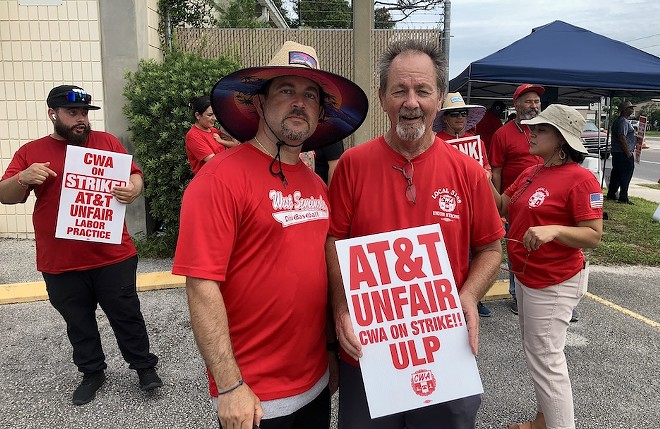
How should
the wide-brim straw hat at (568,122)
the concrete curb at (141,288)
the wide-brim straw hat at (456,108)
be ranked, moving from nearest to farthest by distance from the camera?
the wide-brim straw hat at (568,122) < the wide-brim straw hat at (456,108) < the concrete curb at (141,288)

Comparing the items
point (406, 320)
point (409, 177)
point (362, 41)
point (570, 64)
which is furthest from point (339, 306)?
point (362, 41)

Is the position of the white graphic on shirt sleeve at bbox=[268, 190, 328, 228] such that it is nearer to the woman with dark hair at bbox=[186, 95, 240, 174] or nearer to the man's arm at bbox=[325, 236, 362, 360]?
the man's arm at bbox=[325, 236, 362, 360]

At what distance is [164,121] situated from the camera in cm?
623

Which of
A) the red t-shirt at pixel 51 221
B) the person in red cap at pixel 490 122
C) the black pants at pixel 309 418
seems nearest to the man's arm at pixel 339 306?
the black pants at pixel 309 418

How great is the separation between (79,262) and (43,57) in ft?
16.0

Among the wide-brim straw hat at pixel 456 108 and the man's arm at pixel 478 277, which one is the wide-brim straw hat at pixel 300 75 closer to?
the man's arm at pixel 478 277

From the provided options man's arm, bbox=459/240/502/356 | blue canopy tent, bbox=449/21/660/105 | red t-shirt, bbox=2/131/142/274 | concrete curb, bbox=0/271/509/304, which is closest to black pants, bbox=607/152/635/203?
blue canopy tent, bbox=449/21/660/105

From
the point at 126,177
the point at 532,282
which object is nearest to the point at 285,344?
the point at 532,282

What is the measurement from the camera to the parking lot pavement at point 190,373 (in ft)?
10.1

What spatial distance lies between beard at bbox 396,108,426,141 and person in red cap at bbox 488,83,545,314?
3151mm

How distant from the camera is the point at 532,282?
2.82m

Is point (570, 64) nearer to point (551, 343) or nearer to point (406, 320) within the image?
point (551, 343)

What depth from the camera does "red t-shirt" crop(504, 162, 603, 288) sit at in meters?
2.70

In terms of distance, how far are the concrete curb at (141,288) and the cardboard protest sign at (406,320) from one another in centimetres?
361
